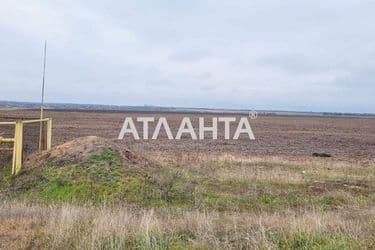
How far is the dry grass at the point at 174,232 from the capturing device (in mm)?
6957

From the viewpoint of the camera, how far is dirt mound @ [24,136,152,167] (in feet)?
45.0

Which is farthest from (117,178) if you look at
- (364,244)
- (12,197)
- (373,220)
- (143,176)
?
(364,244)

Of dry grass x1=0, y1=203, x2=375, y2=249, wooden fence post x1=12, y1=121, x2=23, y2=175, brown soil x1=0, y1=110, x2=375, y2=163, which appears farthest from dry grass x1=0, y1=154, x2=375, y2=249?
brown soil x1=0, y1=110, x2=375, y2=163

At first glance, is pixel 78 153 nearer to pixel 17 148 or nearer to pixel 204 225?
pixel 17 148

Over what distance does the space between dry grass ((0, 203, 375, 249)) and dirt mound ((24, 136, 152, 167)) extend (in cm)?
492

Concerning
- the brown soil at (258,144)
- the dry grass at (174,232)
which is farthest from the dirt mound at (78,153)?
the dry grass at (174,232)

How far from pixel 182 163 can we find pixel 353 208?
841 cm

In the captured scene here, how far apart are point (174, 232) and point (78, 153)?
692 cm

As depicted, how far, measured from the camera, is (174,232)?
7629 millimetres

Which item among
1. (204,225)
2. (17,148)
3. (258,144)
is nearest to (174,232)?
(204,225)

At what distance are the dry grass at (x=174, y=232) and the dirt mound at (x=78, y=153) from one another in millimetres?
4925

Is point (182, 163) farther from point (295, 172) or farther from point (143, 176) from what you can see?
point (143, 176)

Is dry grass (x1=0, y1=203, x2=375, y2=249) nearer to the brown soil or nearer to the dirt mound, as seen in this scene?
the dirt mound

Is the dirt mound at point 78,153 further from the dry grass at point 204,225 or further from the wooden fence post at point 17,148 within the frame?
the dry grass at point 204,225
